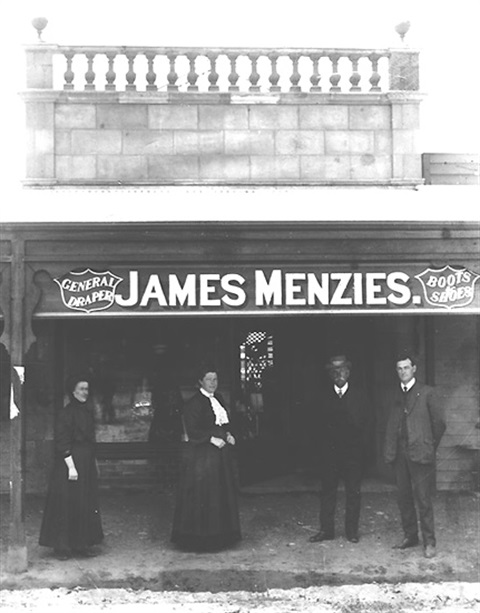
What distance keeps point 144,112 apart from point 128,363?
3.38m

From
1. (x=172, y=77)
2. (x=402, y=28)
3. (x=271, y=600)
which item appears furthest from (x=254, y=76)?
(x=271, y=600)

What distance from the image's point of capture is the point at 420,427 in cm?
742

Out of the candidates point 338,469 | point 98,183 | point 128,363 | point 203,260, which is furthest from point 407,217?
point 128,363

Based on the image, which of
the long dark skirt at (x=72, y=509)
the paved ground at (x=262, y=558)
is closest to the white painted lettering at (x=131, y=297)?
the long dark skirt at (x=72, y=509)

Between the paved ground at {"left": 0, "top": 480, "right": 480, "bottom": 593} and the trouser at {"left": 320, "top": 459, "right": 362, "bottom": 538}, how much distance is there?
180 mm

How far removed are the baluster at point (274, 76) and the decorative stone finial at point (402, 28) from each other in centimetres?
165

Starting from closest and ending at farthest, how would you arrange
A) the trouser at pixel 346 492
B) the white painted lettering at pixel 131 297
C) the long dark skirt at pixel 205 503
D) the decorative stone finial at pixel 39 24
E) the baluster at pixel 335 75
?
1. the white painted lettering at pixel 131 297
2. the long dark skirt at pixel 205 503
3. the trouser at pixel 346 492
4. the decorative stone finial at pixel 39 24
5. the baluster at pixel 335 75

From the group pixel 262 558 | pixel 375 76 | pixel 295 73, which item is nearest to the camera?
pixel 262 558

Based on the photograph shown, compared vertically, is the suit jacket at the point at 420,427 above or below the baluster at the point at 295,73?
below

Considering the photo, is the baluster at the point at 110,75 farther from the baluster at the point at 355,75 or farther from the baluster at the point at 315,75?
the baluster at the point at 355,75

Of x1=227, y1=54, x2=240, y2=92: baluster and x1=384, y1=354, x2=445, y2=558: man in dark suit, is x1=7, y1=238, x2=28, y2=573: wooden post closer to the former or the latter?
x1=384, y1=354, x2=445, y2=558: man in dark suit

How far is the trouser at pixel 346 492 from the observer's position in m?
7.72

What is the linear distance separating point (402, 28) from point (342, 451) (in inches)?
221

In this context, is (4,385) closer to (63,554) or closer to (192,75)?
(63,554)
